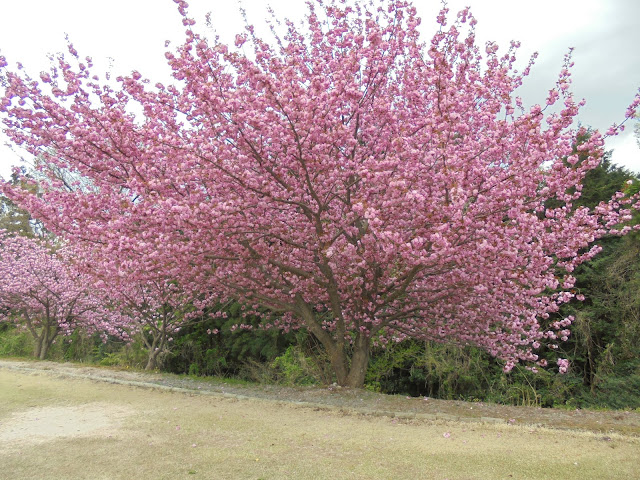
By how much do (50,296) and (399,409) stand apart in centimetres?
1463

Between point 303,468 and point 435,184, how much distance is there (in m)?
3.87

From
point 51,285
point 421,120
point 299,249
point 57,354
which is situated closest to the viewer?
point 421,120

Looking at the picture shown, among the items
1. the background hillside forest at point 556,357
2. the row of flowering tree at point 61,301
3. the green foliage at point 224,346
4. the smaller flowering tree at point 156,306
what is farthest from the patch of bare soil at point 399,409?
the row of flowering tree at point 61,301

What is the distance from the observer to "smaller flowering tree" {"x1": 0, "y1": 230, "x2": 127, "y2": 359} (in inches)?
646

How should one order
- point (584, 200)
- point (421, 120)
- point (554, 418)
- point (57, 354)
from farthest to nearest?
point (57, 354), point (584, 200), point (421, 120), point (554, 418)

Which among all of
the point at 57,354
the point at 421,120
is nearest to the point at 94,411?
the point at 421,120

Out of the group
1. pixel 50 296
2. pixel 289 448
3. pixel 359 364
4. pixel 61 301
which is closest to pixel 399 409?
pixel 359 364

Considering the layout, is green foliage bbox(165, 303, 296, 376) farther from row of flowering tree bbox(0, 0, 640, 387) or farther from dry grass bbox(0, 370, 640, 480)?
dry grass bbox(0, 370, 640, 480)

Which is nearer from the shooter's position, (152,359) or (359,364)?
(359,364)

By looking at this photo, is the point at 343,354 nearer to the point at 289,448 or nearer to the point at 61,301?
the point at 289,448

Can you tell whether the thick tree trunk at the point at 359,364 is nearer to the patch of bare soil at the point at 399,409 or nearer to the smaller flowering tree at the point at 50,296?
the patch of bare soil at the point at 399,409

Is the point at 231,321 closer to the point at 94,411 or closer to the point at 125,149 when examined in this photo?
the point at 94,411

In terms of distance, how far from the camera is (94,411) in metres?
7.48

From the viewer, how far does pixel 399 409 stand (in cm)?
718
